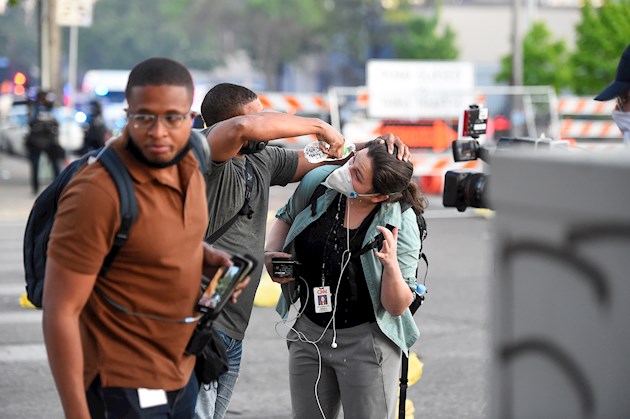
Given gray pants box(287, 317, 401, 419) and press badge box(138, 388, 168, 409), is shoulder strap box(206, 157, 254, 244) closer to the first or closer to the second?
gray pants box(287, 317, 401, 419)

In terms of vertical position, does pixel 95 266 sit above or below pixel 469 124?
below

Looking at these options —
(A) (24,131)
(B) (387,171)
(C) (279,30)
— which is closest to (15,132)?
(A) (24,131)

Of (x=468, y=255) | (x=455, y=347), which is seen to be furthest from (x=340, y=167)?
(x=468, y=255)

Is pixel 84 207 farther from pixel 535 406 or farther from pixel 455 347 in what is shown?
pixel 455 347

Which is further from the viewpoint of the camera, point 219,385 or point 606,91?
point 606,91

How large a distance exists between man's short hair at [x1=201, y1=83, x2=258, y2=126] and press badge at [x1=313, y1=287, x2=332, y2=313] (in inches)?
31.4

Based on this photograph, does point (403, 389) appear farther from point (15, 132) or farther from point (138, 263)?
point (15, 132)

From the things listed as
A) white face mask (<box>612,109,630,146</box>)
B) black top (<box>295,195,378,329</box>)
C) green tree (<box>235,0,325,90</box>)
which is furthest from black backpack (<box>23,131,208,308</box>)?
green tree (<box>235,0,325,90</box>)

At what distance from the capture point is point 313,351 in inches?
181

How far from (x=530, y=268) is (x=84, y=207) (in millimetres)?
1399

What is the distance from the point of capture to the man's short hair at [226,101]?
15.1 feet

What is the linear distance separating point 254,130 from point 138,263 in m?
0.96

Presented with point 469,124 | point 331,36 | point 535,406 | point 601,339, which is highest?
point 331,36

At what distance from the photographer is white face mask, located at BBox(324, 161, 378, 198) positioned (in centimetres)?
451
